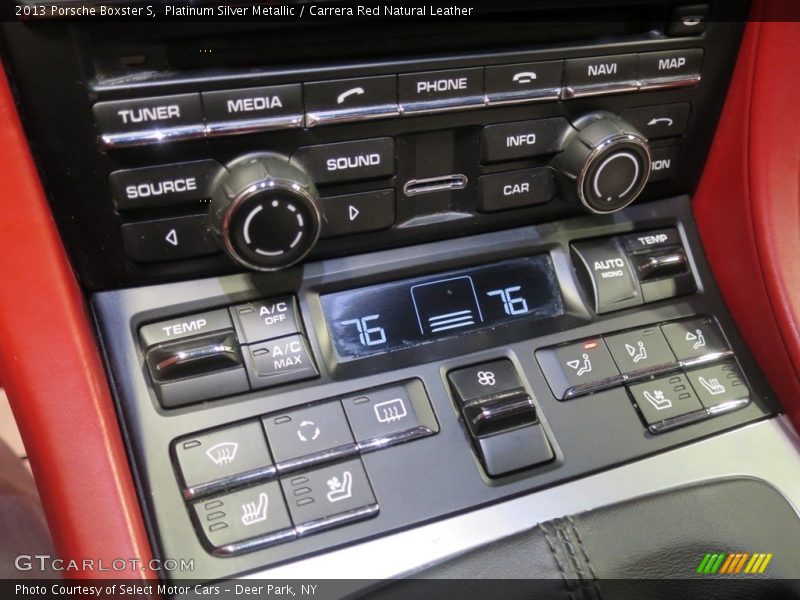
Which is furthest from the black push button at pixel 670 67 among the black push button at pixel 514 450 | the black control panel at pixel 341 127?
the black push button at pixel 514 450

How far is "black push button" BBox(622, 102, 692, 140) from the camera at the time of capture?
660mm

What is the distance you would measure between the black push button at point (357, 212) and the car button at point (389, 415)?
142mm

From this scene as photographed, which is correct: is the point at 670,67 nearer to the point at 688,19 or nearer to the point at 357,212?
the point at 688,19

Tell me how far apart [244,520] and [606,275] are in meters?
0.40

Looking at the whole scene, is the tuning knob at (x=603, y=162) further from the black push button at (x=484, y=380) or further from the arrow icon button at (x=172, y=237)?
the arrow icon button at (x=172, y=237)

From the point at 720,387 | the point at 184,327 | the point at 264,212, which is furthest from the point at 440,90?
the point at 720,387

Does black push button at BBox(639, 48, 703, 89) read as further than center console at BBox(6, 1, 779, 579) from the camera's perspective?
Yes

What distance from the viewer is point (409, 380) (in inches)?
24.1

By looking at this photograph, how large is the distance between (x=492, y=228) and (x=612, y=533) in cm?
29

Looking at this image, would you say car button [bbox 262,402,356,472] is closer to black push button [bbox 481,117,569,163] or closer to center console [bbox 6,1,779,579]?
center console [bbox 6,1,779,579]

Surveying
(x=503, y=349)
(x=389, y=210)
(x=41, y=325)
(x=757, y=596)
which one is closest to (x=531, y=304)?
(x=503, y=349)

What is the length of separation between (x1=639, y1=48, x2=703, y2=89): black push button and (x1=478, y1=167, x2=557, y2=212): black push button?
12 cm

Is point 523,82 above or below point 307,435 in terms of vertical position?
above

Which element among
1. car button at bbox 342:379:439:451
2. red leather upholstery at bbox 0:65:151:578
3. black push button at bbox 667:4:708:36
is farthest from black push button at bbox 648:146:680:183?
red leather upholstery at bbox 0:65:151:578
